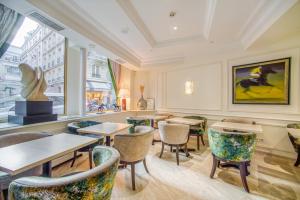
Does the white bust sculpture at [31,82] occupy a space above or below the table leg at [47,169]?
above

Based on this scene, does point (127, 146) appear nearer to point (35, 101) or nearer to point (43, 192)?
point (43, 192)

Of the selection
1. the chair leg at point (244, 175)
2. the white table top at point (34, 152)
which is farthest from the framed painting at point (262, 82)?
the white table top at point (34, 152)

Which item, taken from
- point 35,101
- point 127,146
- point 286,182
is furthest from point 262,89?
point 35,101

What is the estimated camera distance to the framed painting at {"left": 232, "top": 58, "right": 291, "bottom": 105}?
128 inches

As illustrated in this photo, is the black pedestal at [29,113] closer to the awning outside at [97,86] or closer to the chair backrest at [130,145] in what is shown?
the chair backrest at [130,145]

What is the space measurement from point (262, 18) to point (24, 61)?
458 cm

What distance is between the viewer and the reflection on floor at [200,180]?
6.68ft

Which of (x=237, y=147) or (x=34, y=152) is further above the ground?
(x=34, y=152)

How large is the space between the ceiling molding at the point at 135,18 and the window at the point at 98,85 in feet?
5.85

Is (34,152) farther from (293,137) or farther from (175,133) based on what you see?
(293,137)

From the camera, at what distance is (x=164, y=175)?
2535 millimetres

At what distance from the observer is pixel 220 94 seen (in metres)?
4.27

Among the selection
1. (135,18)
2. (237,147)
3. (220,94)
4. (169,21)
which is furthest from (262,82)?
(135,18)

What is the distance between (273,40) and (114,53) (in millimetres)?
3775
